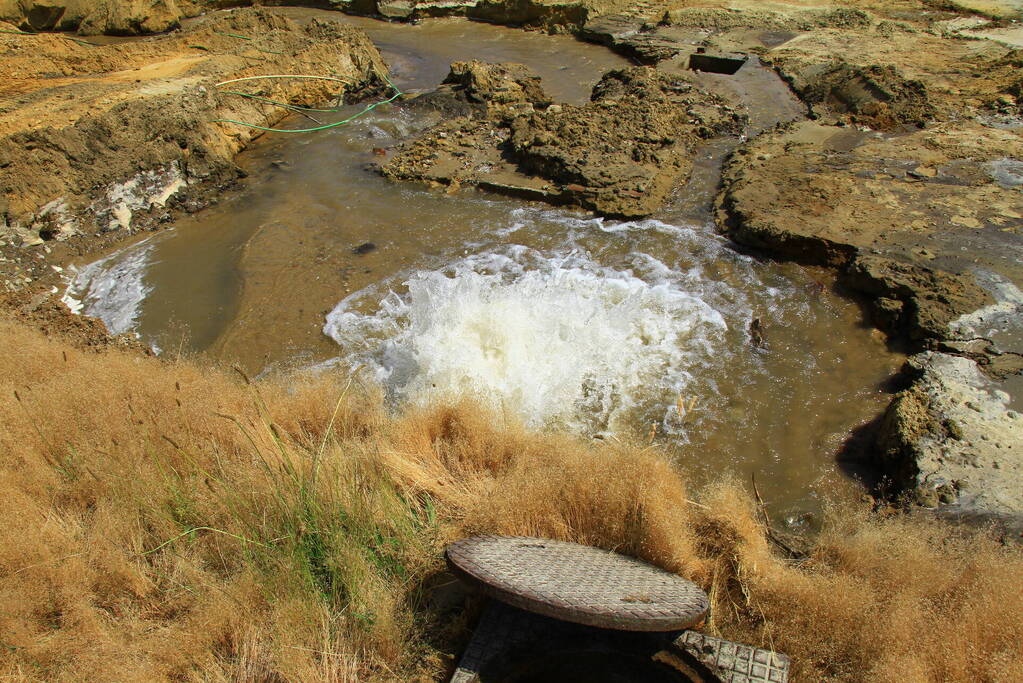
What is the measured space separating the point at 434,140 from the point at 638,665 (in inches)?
287

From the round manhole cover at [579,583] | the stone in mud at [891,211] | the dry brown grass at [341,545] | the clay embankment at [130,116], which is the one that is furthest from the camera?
the clay embankment at [130,116]

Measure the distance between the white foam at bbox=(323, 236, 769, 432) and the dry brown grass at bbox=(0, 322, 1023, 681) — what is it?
40.2 inches

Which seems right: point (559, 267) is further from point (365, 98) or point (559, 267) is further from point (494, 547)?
point (365, 98)

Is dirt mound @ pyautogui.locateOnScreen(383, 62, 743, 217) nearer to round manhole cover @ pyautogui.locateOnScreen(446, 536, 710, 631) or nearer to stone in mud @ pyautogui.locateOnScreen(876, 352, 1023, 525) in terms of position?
stone in mud @ pyautogui.locateOnScreen(876, 352, 1023, 525)

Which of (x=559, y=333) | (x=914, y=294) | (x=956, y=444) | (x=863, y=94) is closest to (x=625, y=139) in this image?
(x=863, y=94)

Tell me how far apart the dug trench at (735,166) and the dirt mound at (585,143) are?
30 millimetres

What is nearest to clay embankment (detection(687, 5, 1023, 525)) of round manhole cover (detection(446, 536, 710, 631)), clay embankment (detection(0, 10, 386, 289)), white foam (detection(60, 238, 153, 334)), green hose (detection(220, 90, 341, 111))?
round manhole cover (detection(446, 536, 710, 631))

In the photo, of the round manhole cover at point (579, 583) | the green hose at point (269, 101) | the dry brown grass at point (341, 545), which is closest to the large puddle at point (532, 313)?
the dry brown grass at point (341, 545)

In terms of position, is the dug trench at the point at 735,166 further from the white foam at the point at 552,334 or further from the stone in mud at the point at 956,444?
the white foam at the point at 552,334

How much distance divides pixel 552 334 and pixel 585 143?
3.31 m

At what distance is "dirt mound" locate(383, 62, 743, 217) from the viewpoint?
25.1 ft

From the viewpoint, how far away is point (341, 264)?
22.4 ft

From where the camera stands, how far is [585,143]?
8.16 meters

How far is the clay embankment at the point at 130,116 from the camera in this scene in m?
7.31
